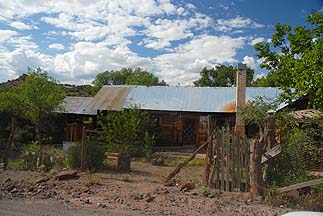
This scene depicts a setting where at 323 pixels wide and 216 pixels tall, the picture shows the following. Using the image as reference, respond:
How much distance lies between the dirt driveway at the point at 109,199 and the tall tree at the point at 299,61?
5.67 meters

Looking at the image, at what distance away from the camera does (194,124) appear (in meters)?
22.4

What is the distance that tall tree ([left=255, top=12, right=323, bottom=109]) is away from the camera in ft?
40.7

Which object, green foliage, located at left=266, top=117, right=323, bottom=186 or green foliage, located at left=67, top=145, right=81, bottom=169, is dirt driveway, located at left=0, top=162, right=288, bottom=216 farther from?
green foliage, located at left=67, top=145, right=81, bottom=169

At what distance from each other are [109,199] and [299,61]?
30.1 ft

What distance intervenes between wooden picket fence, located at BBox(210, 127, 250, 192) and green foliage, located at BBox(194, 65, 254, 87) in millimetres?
42070

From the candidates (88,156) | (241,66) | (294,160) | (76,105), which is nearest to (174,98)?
(241,66)

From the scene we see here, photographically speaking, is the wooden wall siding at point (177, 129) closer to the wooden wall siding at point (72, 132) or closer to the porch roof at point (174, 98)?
the porch roof at point (174, 98)

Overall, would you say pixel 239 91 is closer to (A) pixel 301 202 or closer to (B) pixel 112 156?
(B) pixel 112 156

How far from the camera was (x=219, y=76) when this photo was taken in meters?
51.8

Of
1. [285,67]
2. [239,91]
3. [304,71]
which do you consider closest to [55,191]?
[304,71]

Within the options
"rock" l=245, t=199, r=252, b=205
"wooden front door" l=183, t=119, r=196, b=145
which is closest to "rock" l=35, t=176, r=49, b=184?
"rock" l=245, t=199, r=252, b=205

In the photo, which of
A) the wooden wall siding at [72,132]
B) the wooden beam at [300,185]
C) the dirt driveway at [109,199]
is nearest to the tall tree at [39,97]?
the dirt driveway at [109,199]

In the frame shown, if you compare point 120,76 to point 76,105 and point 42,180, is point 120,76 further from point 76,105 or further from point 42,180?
point 42,180

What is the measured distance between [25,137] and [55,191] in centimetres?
1521
